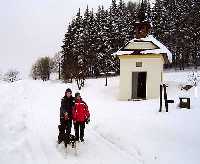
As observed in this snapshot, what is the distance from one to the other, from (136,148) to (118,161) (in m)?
1.17

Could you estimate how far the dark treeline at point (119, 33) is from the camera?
5316 centimetres

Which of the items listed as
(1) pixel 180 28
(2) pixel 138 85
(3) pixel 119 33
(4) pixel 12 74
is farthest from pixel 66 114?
(4) pixel 12 74

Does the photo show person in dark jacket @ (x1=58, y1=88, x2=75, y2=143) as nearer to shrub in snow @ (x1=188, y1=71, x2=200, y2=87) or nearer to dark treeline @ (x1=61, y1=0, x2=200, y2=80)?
shrub in snow @ (x1=188, y1=71, x2=200, y2=87)

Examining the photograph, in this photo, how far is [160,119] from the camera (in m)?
14.0

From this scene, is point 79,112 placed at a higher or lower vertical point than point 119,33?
lower

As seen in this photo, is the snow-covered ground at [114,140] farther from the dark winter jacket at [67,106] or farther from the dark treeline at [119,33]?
the dark treeline at [119,33]

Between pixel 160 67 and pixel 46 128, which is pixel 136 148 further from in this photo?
pixel 160 67

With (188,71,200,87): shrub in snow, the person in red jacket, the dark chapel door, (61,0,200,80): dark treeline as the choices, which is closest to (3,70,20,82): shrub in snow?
(61,0,200,80): dark treeline

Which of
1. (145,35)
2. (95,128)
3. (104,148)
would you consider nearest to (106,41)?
(145,35)

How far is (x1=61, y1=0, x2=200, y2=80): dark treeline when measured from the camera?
53156 millimetres

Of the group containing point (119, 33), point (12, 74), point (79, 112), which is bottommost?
point (12, 74)

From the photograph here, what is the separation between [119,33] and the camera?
182 ft

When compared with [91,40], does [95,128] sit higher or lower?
lower

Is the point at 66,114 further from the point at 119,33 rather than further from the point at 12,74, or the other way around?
the point at 12,74
